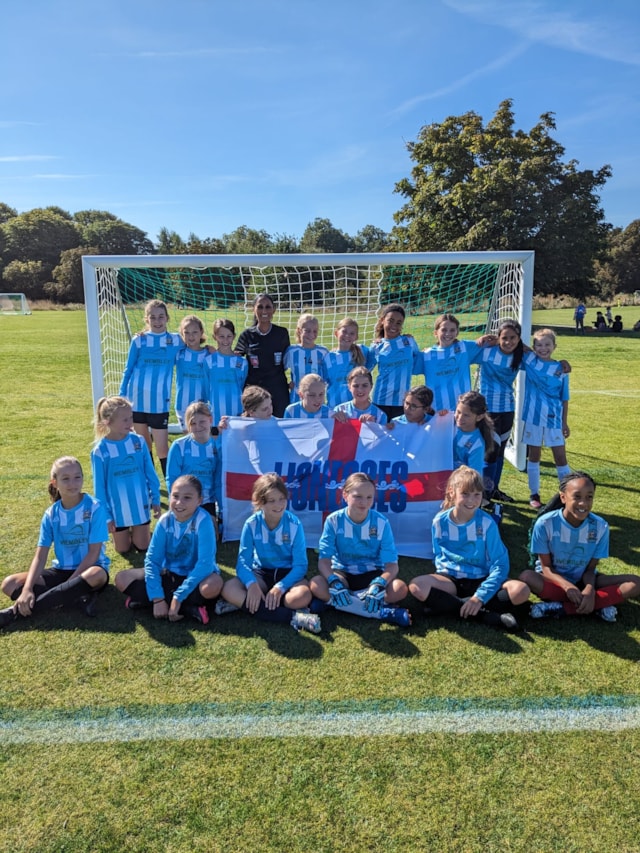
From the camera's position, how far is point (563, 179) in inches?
1156

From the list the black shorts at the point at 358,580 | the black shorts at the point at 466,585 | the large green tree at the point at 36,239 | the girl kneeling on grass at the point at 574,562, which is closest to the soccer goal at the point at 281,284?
the girl kneeling on grass at the point at 574,562

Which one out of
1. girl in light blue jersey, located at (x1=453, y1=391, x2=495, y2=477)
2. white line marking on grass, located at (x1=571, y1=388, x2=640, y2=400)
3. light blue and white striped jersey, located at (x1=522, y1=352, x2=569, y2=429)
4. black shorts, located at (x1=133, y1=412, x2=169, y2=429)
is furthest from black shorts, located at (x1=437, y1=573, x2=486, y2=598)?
white line marking on grass, located at (x1=571, y1=388, x2=640, y2=400)

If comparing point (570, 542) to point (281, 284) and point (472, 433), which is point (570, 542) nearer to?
point (472, 433)

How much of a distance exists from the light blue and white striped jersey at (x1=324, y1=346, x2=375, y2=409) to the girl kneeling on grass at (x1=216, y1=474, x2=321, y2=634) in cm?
205

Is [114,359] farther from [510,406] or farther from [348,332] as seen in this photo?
[510,406]

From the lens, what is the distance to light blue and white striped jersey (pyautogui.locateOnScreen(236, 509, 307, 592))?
Result: 12.3ft

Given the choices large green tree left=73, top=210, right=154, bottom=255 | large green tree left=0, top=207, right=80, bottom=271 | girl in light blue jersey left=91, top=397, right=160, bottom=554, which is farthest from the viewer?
large green tree left=73, top=210, right=154, bottom=255

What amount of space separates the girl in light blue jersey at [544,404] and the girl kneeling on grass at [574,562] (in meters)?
1.87

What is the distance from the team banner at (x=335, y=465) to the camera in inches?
191

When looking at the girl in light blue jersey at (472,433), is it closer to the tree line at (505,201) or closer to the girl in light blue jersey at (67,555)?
the girl in light blue jersey at (67,555)

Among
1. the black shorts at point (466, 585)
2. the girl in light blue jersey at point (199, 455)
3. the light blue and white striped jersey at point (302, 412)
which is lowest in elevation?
the black shorts at point (466, 585)

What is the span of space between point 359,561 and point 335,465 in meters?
1.19

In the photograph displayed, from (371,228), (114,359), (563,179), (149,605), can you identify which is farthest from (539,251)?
(371,228)

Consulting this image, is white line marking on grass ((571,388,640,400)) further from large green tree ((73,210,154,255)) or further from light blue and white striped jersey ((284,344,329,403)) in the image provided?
large green tree ((73,210,154,255))
